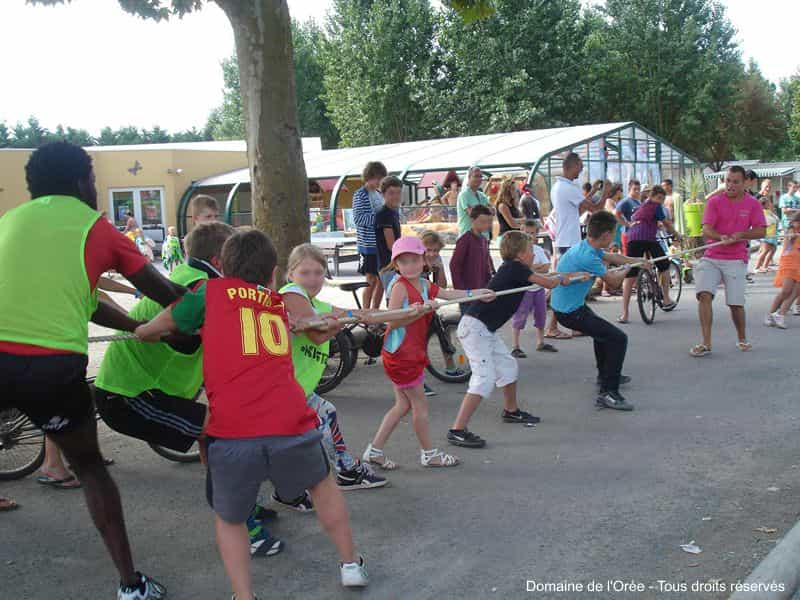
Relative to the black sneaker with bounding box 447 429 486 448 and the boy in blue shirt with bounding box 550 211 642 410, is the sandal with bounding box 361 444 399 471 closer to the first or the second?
the black sneaker with bounding box 447 429 486 448

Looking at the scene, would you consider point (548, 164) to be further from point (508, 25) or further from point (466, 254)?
point (508, 25)

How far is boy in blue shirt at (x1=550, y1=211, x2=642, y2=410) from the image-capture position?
6.68m

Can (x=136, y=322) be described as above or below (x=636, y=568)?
above

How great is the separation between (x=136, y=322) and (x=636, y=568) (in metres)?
2.66

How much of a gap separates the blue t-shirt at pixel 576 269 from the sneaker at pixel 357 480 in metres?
2.72

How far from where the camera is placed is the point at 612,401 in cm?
662

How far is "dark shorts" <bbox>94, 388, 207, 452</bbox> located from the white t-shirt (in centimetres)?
696

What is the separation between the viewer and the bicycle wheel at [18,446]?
5.03m

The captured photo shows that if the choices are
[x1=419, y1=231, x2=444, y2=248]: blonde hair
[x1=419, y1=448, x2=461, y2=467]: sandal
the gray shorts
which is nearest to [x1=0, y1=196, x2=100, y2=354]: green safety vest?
the gray shorts

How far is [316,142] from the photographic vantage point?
47625 millimetres

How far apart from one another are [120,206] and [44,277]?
112 feet

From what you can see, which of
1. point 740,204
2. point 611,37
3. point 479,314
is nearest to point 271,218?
point 479,314

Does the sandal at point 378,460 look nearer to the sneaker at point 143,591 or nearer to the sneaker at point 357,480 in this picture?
the sneaker at point 357,480

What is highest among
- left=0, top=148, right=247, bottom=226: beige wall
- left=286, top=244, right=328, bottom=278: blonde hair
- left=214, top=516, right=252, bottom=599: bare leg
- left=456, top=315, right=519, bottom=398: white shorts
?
left=0, top=148, right=247, bottom=226: beige wall
